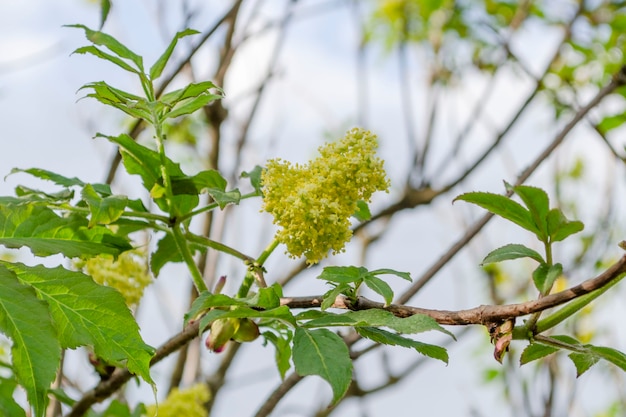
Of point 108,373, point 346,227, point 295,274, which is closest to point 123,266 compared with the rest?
point 108,373

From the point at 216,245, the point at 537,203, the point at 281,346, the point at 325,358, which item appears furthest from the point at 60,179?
the point at 537,203

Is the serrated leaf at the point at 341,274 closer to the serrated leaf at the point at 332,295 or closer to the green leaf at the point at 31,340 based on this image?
the serrated leaf at the point at 332,295

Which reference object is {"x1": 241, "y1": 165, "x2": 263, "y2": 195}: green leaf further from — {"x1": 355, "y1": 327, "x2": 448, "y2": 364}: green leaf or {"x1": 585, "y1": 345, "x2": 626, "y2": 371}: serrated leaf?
{"x1": 585, "y1": 345, "x2": 626, "y2": 371}: serrated leaf

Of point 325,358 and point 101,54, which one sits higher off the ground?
point 101,54

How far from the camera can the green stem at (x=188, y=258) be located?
0.86 metres

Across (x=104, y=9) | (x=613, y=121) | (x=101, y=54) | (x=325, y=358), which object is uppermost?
(x=613, y=121)

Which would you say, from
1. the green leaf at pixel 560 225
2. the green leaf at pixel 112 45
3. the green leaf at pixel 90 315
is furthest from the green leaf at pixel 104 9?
the green leaf at pixel 560 225

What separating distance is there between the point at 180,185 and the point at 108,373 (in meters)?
0.36

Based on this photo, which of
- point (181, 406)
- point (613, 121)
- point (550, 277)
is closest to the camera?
point (550, 277)

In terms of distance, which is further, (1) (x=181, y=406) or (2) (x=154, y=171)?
(1) (x=181, y=406)

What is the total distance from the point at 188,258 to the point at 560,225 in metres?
0.41

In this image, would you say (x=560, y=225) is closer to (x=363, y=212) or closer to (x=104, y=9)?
(x=363, y=212)

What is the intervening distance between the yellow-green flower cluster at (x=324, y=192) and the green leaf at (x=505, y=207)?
0.34ft

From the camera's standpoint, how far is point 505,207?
2.47 feet
